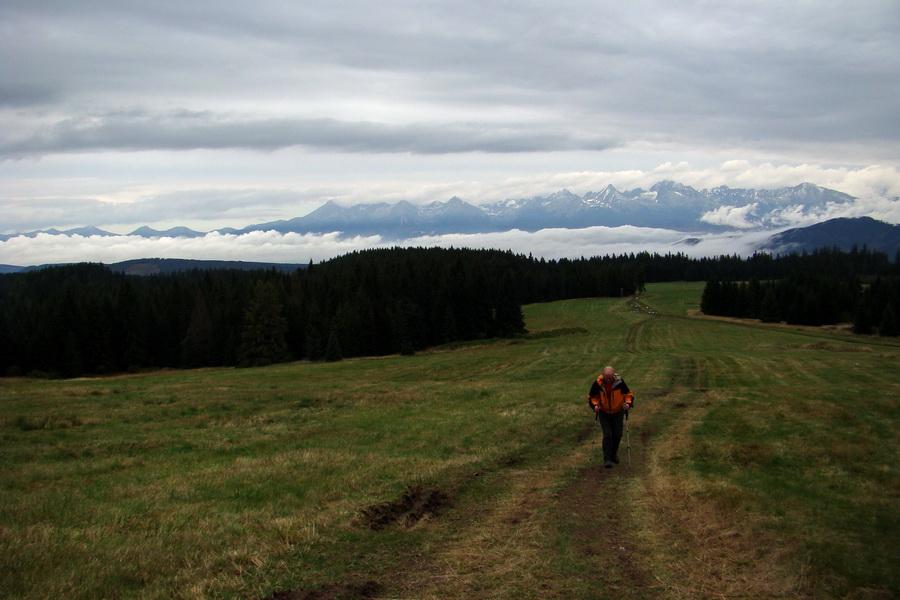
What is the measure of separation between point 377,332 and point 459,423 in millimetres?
70196

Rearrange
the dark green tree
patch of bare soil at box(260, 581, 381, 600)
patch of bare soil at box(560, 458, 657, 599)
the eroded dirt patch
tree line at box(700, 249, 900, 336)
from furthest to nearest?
1. tree line at box(700, 249, 900, 336)
2. the dark green tree
3. the eroded dirt patch
4. patch of bare soil at box(560, 458, 657, 599)
5. patch of bare soil at box(260, 581, 381, 600)

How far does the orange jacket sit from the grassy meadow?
61.8 inches

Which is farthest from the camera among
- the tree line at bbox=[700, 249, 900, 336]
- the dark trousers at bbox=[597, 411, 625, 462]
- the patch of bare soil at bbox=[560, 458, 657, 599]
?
the tree line at bbox=[700, 249, 900, 336]

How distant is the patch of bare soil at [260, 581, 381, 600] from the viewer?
717 cm

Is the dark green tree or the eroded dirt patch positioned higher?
the eroded dirt patch

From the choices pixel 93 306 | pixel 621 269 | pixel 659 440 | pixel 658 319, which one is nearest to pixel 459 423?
pixel 659 440

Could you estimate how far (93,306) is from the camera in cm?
8644

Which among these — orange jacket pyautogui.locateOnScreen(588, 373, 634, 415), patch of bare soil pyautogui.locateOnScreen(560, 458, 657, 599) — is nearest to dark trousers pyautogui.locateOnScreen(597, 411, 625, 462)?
orange jacket pyautogui.locateOnScreen(588, 373, 634, 415)

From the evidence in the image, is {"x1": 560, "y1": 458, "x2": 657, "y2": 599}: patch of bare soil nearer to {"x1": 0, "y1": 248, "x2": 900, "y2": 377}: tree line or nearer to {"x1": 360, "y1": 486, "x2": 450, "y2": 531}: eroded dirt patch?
{"x1": 360, "y1": 486, "x2": 450, "y2": 531}: eroded dirt patch

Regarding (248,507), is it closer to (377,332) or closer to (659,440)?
(659,440)

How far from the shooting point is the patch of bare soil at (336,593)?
717 centimetres

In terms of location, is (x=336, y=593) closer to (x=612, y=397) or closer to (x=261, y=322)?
(x=612, y=397)

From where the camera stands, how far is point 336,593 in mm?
7309

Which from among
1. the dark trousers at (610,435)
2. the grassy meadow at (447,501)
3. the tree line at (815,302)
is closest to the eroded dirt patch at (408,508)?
the grassy meadow at (447,501)
